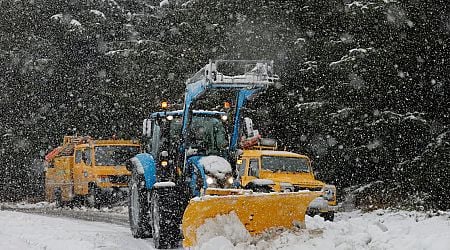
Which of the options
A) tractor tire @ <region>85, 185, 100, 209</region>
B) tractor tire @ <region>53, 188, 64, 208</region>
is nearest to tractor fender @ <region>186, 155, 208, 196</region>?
tractor tire @ <region>85, 185, 100, 209</region>

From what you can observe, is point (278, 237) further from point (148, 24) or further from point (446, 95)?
point (148, 24)

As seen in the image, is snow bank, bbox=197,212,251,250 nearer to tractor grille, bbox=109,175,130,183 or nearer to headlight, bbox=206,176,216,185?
headlight, bbox=206,176,216,185

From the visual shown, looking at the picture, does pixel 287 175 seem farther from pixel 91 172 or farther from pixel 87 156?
pixel 87 156

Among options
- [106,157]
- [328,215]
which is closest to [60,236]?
[328,215]

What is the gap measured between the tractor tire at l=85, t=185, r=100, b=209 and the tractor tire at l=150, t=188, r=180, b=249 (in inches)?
383

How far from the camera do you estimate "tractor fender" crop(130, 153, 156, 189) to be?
36.5 feet

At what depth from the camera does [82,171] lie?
2062 centimetres

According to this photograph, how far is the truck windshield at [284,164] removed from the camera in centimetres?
1566

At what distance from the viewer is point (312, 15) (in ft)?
71.0

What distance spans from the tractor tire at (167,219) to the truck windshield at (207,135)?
2.83 feet

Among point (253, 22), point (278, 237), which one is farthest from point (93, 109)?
point (278, 237)

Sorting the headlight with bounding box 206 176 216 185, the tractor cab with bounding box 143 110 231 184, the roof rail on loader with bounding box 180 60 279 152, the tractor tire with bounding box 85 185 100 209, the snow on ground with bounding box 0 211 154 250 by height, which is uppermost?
the roof rail on loader with bounding box 180 60 279 152

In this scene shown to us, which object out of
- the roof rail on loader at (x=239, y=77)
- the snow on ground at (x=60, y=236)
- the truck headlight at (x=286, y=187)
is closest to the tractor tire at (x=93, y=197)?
the snow on ground at (x=60, y=236)

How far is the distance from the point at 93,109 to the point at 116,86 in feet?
10.7
